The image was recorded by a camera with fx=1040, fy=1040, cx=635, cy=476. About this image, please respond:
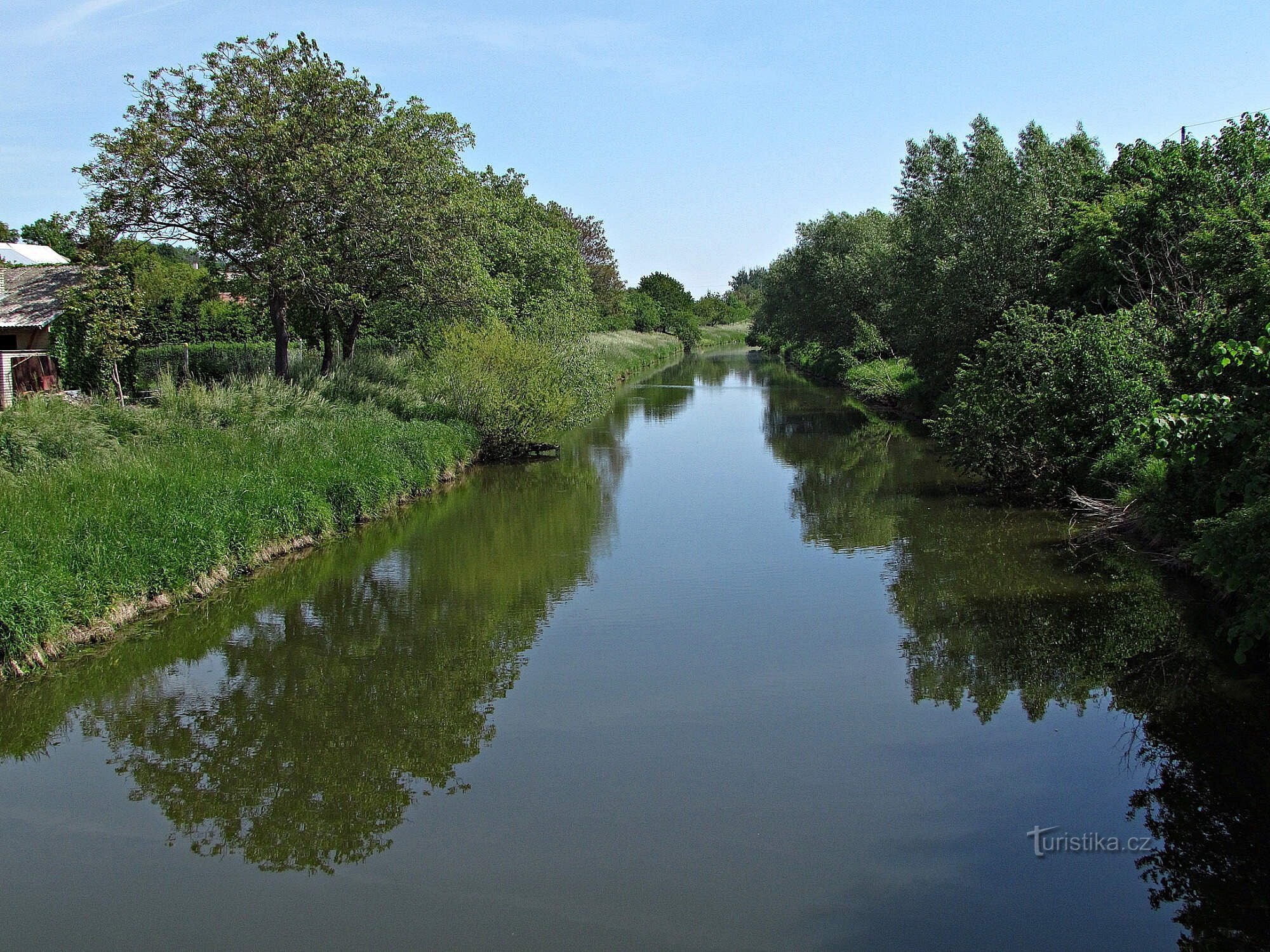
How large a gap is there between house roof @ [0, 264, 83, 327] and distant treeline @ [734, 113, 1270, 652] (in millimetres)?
20667

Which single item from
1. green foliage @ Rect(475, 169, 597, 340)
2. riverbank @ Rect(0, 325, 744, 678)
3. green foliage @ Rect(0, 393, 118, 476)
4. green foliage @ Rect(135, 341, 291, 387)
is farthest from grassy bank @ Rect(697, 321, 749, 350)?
green foliage @ Rect(0, 393, 118, 476)

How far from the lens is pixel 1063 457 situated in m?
18.2

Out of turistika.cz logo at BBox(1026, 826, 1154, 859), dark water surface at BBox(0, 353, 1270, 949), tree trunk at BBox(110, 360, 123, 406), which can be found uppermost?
tree trunk at BBox(110, 360, 123, 406)

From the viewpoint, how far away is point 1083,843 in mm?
7449

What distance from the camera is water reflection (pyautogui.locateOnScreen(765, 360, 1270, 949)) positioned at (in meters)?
7.08

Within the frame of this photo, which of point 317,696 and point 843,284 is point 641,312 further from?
point 317,696

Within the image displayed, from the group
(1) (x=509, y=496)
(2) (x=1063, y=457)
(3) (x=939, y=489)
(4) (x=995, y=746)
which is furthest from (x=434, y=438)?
(4) (x=995, y=746)

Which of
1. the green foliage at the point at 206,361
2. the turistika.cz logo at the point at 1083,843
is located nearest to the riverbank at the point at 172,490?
the green foliage at the point at 206,361

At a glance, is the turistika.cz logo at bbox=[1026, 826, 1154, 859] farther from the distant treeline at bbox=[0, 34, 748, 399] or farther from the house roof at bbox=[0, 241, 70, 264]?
the house roof at bbox=[0, 241, 70, 264]

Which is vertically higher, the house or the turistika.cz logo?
the house

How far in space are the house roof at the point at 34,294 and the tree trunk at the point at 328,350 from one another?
6081 millimetres

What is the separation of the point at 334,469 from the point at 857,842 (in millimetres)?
12843

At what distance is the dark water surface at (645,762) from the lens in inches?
265

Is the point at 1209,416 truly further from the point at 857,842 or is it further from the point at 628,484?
the point at 628,484
